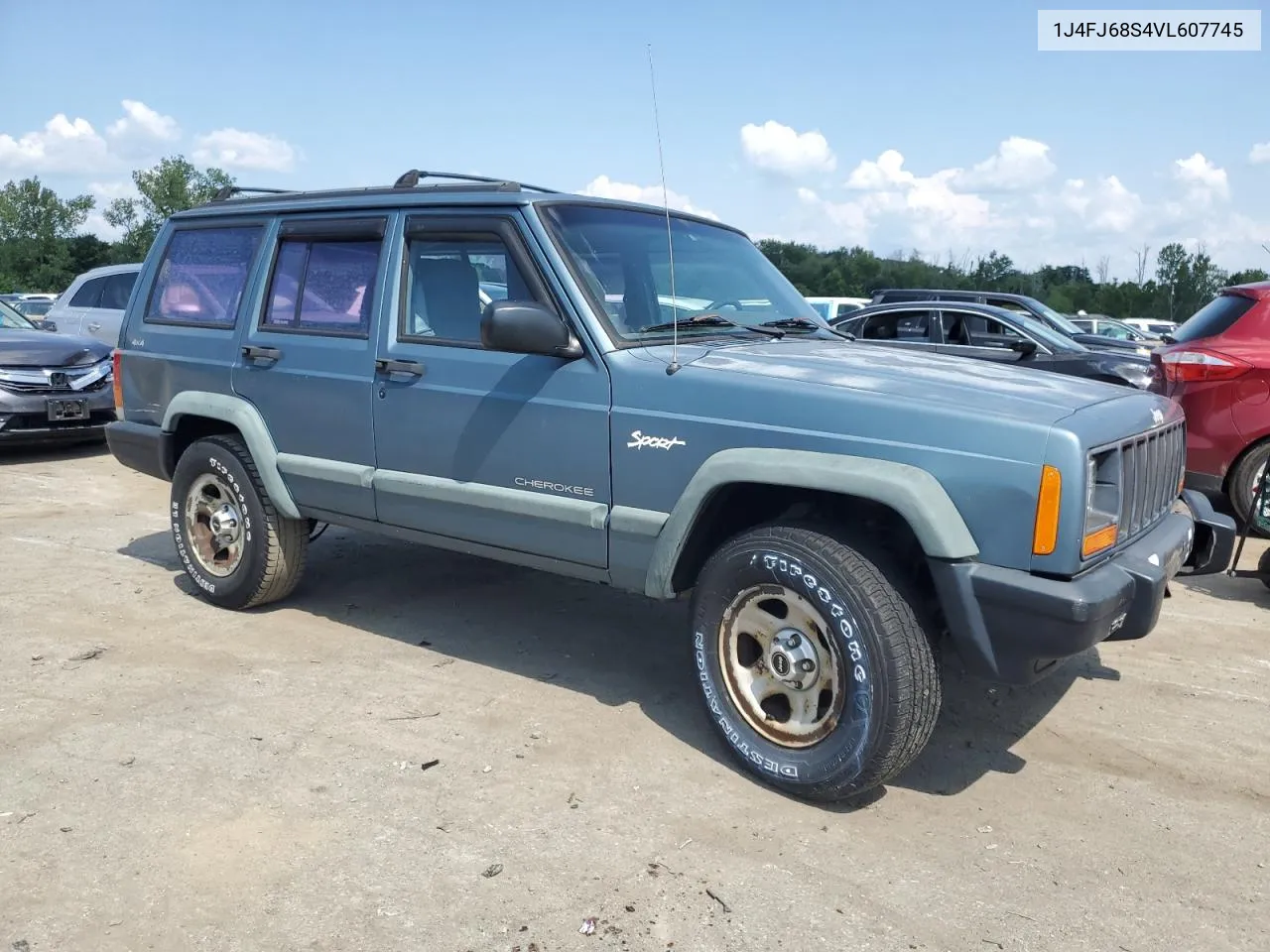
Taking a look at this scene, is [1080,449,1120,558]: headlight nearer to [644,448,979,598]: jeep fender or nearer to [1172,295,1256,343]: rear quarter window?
[644,448,979,598]: jeep fender

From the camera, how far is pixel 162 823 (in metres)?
3.14

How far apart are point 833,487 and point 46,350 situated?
355 inches

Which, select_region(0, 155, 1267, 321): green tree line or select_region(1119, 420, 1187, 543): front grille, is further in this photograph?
select_region(0, 155, 1267, 321): green tree line

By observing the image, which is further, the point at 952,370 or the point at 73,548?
the point at 73,548

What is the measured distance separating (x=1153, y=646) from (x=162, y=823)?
4.28 meters

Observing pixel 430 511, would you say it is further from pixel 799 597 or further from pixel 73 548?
pixel 73 548

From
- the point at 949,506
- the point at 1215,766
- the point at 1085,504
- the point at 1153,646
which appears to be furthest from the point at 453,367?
the point at 1153,646

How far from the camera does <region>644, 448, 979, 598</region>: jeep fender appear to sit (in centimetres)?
297

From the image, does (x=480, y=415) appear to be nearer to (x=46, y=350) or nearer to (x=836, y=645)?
(x=836, y=645)

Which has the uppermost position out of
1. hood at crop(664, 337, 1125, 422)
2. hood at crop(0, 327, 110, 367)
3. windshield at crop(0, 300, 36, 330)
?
windshield at crop(0, 300, 36, 330)

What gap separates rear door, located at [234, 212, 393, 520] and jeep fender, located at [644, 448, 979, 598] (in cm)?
160

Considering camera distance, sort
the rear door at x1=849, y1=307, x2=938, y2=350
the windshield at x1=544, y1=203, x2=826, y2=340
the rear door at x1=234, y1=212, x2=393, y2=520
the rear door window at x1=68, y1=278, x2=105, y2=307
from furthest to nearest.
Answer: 1. the rear door window at x1=68, y1=278, x2=105, y2=307
2. the rear door at x1=849, y1=307, x2=938, y2=350
3. the rear door at x1=234, y1=212, x2=393, y2=520
4. the windshield at x1=544, y1=203, x2=826, y2=340

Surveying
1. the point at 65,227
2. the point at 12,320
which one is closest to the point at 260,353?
the point at 12,320

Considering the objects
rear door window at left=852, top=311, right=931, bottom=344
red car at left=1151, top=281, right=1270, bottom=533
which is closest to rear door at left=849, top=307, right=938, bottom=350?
rear door window at left=852, top=311, right=931, bottom=344
